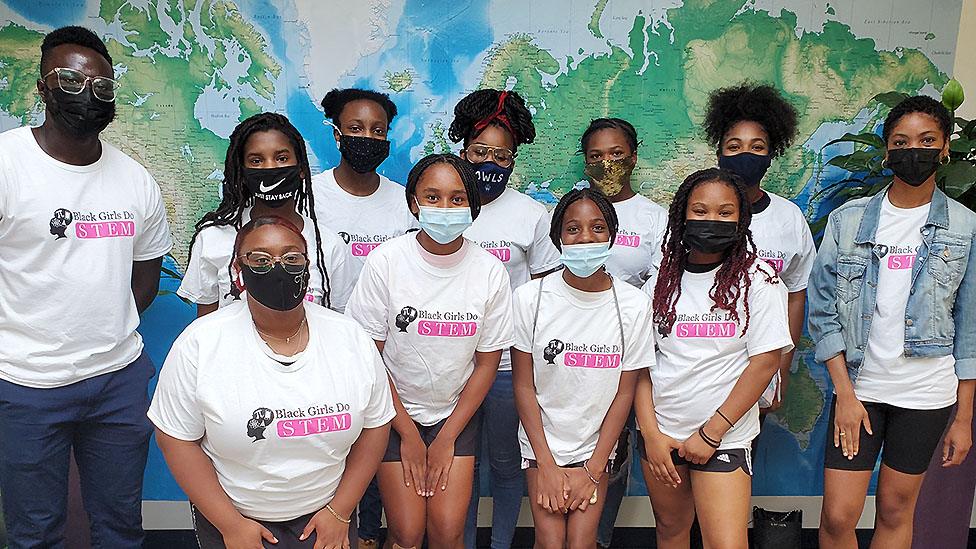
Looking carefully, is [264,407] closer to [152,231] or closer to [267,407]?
[267,407]

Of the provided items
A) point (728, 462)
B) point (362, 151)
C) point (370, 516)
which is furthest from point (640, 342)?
point (370, 516)

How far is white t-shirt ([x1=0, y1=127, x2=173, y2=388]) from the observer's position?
2090 mm

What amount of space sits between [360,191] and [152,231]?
782 mm

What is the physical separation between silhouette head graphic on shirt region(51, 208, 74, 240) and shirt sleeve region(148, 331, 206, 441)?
69 cm

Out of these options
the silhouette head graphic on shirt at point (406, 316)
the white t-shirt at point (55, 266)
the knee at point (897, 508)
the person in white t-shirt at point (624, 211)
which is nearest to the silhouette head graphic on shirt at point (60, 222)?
the white t-shirt at point (55, 266)

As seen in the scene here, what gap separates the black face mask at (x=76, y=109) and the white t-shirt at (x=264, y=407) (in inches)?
32.1

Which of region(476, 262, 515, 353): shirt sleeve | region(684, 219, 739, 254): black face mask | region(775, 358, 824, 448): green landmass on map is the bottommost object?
region(775, 358, 824, 448): green landmass on map

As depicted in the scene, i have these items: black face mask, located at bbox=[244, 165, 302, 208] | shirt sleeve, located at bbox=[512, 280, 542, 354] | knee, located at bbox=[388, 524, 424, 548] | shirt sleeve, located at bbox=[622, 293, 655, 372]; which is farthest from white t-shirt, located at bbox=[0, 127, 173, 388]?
shirt sleeve, located at bbox=[622, 293, 655, 372]

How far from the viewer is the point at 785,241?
2.74m

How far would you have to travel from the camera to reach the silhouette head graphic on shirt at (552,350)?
2275 millimetres

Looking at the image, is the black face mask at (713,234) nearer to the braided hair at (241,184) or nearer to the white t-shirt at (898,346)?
the white t-shirt at (898,346)

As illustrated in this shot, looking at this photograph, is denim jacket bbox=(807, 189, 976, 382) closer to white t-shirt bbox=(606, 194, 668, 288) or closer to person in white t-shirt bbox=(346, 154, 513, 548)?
white t-shirt bbox=(606, 194, 668, 288)

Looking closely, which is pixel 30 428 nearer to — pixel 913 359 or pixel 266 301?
pixel 266 301

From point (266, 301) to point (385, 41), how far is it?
176 centimetres
